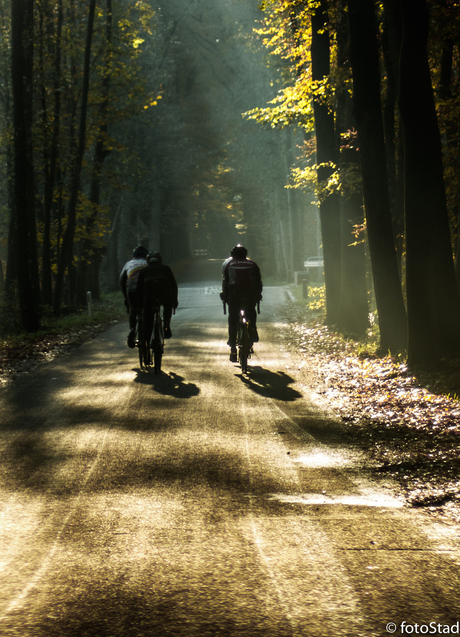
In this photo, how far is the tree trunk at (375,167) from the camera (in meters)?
12.5

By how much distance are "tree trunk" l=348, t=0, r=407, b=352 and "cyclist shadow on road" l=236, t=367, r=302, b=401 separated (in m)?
2.32

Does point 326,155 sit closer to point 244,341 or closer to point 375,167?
point 375,167

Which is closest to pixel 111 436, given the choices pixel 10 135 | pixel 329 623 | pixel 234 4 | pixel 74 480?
pixel 74 480

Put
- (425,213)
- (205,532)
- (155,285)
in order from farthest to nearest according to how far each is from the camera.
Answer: (155,285), (425,213), (205,532)

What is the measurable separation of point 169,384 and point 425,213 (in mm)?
4587

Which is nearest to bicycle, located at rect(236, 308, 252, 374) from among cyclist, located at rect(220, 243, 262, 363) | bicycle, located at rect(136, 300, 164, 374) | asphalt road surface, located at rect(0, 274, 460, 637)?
cyclist, located at rect(220, 243, 262, 363)

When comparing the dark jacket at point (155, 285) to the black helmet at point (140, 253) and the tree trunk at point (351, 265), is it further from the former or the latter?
the tree trunk at point (351, 265)

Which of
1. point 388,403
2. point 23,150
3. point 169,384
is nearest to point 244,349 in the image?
point 169,384

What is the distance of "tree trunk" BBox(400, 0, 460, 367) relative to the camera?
10062 mm

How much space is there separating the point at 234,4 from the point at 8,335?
118 ft

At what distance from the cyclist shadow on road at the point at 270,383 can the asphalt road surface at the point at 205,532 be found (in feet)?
3.08

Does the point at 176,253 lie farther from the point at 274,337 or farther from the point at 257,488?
the point at 257,488

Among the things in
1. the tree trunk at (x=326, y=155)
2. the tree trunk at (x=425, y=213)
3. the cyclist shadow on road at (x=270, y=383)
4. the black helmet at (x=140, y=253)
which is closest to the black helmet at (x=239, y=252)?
the black helmet at (x=140, y=253)

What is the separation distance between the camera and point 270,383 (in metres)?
10.8
